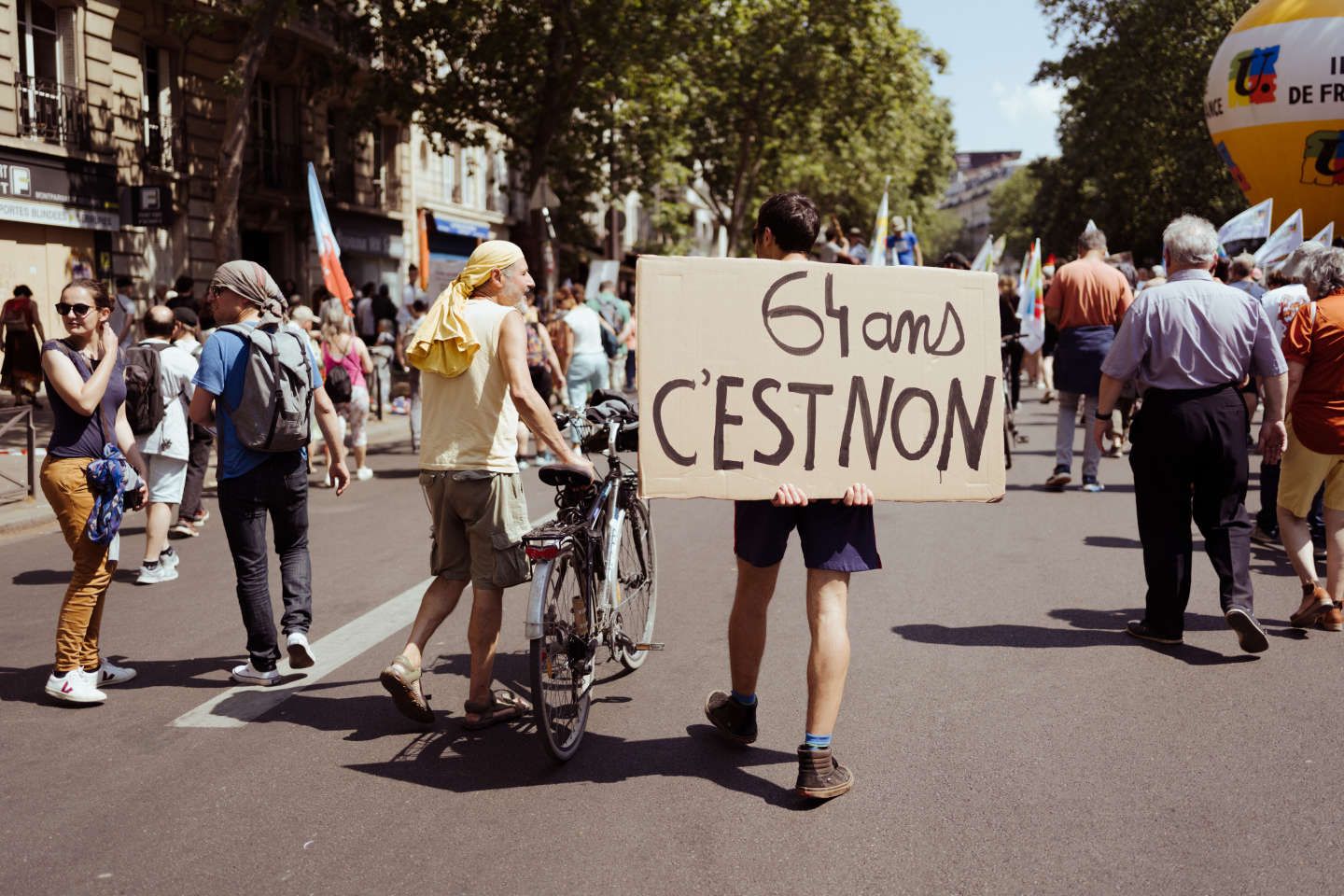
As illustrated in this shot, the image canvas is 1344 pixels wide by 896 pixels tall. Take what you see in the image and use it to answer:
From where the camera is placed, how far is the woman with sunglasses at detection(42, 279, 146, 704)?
556 cm

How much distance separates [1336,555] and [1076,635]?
1344 millimetres

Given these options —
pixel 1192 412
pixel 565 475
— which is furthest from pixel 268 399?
pixel 1192 412

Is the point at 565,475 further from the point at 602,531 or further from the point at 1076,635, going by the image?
the point at 1076,635

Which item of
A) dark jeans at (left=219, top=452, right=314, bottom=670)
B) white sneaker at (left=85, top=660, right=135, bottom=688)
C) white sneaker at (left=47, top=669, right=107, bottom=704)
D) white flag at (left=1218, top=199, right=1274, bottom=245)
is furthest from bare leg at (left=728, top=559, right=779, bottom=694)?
white flag at (left=1218, top=199, right=1274, bottom=245)

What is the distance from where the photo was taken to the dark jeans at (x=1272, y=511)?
8.65 m

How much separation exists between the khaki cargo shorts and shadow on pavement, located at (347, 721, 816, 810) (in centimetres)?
59

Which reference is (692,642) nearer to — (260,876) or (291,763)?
(291,763)

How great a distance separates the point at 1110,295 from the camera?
11.3 m

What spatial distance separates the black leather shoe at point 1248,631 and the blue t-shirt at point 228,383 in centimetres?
424

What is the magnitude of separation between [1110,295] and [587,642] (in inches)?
305

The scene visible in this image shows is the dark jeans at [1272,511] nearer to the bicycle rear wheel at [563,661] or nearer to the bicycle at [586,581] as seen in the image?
the bicycle at [586,581]

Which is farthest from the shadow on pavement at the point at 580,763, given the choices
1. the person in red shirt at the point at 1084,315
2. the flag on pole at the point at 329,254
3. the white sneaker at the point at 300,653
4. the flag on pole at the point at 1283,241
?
the flag on pole at the point at 1283,241

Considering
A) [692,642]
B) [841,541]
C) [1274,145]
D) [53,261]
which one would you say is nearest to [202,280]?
[53,261]

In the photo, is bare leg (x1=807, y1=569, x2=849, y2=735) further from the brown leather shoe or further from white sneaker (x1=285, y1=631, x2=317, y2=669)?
white sneaker (x1=285, y1=631, x2=317, y2=669)
